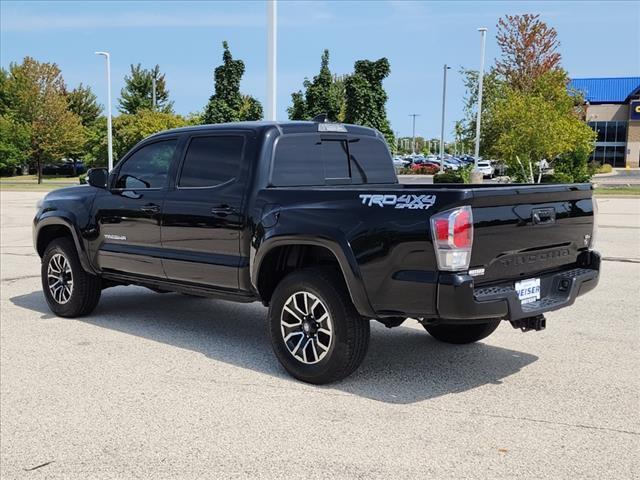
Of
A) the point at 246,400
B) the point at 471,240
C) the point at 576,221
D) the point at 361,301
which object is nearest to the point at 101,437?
the point at 246,400

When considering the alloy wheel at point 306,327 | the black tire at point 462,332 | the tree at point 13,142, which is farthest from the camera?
the tree at point 13,142

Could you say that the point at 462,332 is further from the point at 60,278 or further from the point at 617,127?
the point at 617,127

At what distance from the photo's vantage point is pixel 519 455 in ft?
12.4

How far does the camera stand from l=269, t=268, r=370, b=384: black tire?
4.83m

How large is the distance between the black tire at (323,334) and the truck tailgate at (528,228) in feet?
3.09

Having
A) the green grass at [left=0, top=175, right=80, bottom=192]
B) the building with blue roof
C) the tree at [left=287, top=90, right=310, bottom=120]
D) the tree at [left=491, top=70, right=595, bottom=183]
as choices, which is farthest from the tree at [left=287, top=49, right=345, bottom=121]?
the building with blue roof

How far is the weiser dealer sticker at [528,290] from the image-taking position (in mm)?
4664

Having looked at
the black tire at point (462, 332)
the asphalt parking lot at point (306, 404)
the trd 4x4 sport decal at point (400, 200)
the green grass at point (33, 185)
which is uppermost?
the trd 4x4 sport decal at point (400, 200)

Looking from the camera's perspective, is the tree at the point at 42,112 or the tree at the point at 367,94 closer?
the tree at the point at 367,94

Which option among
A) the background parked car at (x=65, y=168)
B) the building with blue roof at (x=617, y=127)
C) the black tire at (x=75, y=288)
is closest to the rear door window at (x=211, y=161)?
the black tire at (x=75, y=288)

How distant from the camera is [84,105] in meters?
67.2

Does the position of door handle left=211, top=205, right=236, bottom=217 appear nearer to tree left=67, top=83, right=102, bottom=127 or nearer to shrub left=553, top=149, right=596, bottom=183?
shrub left=553, top=149, right=596, bottom=183

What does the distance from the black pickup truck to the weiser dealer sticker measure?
0.01 m

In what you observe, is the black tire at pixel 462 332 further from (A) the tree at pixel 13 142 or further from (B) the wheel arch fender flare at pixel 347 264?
(A) the tree at pixel 13 142
